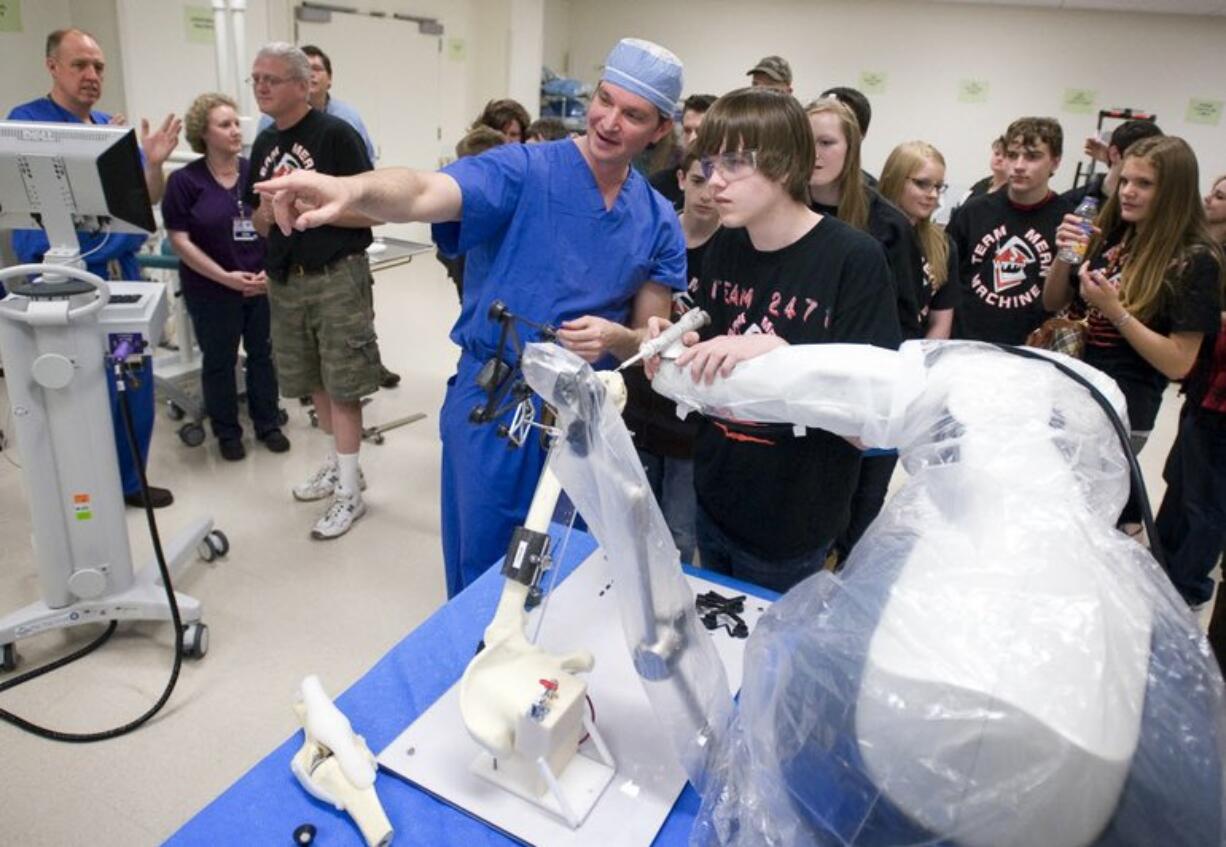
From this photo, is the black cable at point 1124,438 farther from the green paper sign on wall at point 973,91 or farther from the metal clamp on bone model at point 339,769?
the green paper sign on wall at point 973,91

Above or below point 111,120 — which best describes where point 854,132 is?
above

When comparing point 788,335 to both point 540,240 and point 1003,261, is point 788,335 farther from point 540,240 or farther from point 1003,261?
point 1003,261

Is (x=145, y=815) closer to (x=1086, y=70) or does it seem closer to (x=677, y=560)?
(x=677, y=560)

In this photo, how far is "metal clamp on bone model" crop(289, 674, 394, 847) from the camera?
87cm

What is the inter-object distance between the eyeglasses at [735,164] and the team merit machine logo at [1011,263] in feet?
5.77

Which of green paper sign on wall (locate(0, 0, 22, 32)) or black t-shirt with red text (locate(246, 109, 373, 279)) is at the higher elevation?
green paper sign on wall (locate(0, 0, 22, 32))

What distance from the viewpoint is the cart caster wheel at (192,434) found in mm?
3180

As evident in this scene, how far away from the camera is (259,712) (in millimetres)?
1910

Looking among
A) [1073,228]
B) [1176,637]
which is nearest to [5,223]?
[1176,637]

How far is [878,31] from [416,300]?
467 cm

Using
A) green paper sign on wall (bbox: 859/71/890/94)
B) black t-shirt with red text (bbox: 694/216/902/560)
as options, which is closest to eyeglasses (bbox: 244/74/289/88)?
black t-shirt with red text (bbox: 694/216/902/560)

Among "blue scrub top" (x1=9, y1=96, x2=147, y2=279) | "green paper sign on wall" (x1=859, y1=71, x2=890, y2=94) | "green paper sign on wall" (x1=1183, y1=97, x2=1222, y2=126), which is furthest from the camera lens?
"green paper sign on wall" (x1=859, y1=71, x2=890, y2=94)

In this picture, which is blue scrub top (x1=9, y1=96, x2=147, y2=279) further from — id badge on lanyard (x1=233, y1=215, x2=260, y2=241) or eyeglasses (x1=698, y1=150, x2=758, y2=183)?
eyeglasses (x1=698, y1=150, x2=758, y2=183)

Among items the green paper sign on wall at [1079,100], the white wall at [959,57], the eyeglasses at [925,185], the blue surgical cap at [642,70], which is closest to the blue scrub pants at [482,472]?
the blue surgical cap at [642,70]
